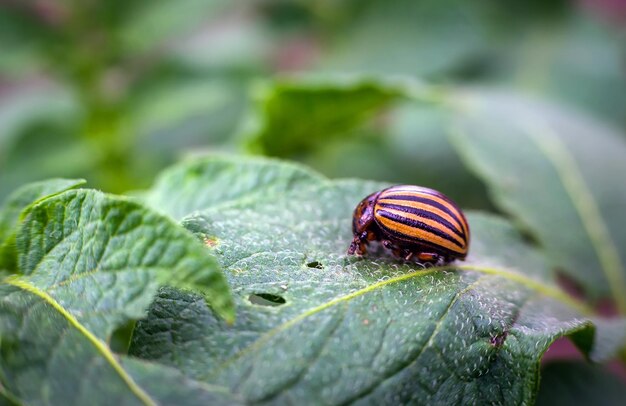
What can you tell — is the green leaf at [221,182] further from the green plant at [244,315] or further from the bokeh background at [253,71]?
the bokeh background at [253,71]

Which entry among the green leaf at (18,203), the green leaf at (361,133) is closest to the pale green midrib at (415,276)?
the green leaf at (18,203)

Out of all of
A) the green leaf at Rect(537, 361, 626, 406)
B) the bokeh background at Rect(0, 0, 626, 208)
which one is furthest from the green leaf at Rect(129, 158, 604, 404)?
the bokeh background at Rect(0, 0, 626, 208)

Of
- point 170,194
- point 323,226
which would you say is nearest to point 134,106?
point 170,194

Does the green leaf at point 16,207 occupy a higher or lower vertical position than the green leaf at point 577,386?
higher

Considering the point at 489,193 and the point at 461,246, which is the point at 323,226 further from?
the point at 489,193

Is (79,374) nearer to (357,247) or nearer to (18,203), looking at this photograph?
(18,203)

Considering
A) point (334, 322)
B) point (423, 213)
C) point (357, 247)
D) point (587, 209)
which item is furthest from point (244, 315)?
point (587, 209)
